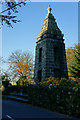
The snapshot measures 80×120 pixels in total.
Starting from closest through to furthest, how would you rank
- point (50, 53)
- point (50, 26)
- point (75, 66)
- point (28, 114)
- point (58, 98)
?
point (28, 114)
point (58, 98)
point (50, 53)
point (50, 26)
point (75, 66)

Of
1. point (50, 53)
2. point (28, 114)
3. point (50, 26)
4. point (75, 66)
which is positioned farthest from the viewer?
point (75, 66)

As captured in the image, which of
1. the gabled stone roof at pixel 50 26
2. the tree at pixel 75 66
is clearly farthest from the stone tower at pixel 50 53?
the tree at pixel 75 66

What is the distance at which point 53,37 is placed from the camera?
15.3 metres

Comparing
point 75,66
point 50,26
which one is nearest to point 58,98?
Answer: point 50,26

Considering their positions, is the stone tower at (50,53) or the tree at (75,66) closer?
the stone tower at (50,53)

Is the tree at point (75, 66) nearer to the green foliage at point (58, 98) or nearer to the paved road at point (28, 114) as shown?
the green foliage at point (58, 98)

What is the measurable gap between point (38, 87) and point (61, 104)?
10.7 ft

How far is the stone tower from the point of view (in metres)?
14.2

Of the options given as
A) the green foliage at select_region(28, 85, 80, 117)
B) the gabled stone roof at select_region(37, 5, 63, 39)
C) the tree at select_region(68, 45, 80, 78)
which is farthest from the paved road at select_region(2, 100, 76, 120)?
the tree at select_region(68, 45, 80, 78)

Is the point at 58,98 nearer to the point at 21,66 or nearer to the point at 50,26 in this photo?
the point at 50,26

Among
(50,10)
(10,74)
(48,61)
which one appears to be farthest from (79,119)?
(10,74)

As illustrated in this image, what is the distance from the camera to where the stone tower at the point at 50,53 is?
561 inches

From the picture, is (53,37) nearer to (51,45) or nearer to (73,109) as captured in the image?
(51,45)

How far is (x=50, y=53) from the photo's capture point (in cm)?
1448
